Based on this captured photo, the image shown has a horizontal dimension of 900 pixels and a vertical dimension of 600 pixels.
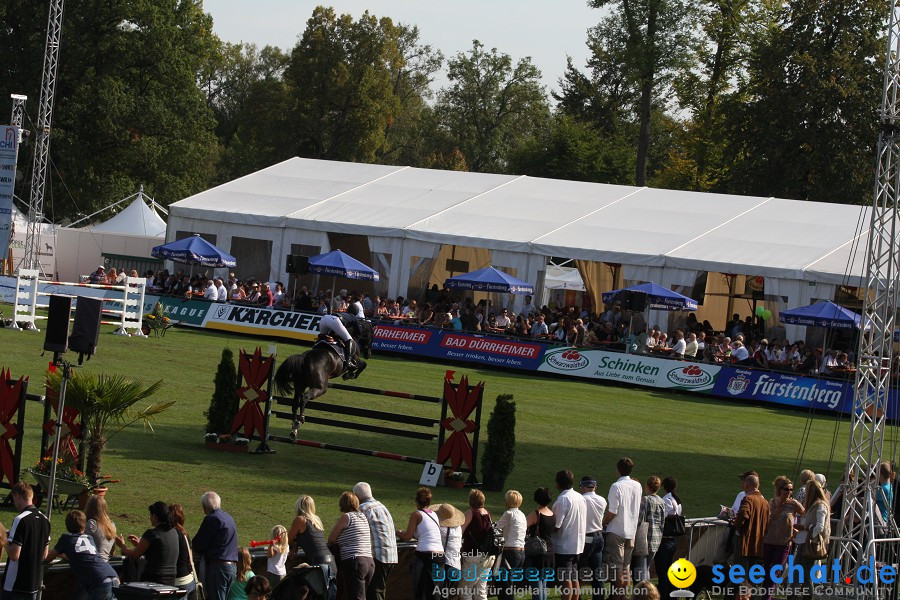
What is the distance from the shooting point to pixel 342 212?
43.4m

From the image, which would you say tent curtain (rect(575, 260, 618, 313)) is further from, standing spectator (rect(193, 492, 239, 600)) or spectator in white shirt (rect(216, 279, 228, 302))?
standing spectator (rect(193, 492, 239, 600))

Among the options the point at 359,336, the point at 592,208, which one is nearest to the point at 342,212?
the point at 592,208

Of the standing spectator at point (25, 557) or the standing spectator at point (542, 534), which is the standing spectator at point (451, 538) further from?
the standing spectator at point (25, 557)

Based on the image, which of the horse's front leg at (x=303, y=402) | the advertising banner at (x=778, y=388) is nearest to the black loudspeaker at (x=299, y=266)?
the advertising banner at (x=778, y=388)

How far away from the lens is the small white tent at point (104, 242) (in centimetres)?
5238

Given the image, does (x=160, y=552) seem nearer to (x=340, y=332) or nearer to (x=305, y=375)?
(x=305, y=375)

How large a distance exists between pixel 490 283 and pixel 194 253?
10.3 meters

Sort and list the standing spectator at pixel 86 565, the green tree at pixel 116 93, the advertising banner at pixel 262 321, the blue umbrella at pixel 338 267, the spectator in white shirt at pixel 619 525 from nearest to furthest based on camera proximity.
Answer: the standing spectator at pixel 86 565 < the spectator in white shirt at pixel 619 525 < the advertising banner at pixel 262 321 < the blue umbrella at pixel 338 267 < the green tree at pixel 116 93

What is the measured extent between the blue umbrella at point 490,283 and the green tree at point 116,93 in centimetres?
2666

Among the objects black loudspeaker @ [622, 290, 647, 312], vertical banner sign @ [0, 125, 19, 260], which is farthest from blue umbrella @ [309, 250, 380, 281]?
black loudspeaker @ [622, 290, 647, 312]

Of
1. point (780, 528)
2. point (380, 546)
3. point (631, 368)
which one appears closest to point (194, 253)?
point (631, 368)

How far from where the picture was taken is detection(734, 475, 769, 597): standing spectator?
1252 cm

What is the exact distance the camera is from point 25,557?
29.6 ft

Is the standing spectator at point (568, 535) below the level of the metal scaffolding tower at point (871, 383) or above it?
below
